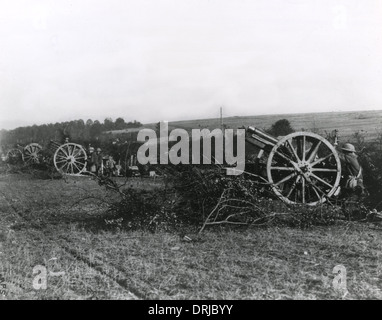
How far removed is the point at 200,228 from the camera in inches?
279

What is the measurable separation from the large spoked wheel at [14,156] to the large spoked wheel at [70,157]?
4.43m

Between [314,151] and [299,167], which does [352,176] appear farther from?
[299,167]

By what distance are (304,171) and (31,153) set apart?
19617mm

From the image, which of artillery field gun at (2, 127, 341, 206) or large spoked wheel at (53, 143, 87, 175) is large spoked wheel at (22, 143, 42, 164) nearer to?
large spoked wheel at (53, 143, 87, 175)

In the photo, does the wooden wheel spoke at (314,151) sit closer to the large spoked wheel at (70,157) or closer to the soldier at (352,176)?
the soldier at (352,176)

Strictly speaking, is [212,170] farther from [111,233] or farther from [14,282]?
[14,282]

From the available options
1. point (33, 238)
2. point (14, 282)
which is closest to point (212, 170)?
point (33, 238)

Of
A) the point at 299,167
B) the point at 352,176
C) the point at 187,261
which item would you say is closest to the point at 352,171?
the point at 352,176

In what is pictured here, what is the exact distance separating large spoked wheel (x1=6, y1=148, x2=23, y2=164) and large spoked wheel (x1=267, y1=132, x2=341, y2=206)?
20524 millimetres

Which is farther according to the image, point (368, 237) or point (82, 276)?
point (368, 237)

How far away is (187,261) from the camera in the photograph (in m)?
5.21

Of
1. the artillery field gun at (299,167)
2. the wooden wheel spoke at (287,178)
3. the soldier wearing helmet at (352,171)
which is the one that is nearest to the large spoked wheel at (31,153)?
the artillery field gun at (299,167)

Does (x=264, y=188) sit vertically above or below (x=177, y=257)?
above

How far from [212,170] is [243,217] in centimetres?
99
